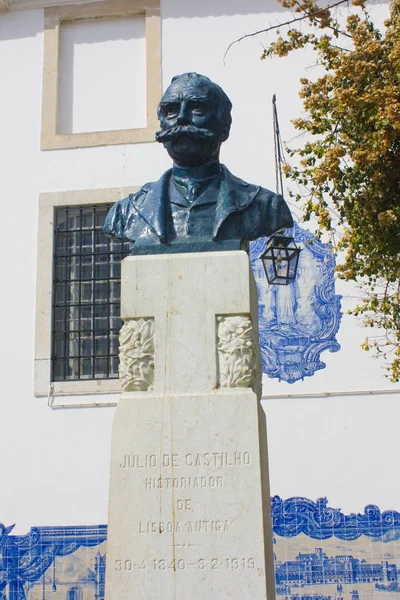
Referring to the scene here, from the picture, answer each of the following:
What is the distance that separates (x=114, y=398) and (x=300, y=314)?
2.25 metres

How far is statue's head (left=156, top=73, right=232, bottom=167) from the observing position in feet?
A: 16.9

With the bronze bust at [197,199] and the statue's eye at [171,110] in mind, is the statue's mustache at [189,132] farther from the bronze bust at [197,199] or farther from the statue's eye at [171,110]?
the statue's eye at [171,110]

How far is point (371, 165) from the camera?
7535 millimetres

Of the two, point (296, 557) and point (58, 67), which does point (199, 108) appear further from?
point (58, 67)

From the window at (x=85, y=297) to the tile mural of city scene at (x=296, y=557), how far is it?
73.5 inches

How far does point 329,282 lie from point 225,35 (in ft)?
10.7

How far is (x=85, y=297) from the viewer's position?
10.8m

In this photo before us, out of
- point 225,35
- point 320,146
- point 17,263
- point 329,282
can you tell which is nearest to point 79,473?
point 17,263

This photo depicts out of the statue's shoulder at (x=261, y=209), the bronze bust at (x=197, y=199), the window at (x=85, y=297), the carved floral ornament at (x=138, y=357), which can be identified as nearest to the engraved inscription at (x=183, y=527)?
the carved floral ornament at (x=138, y=357)

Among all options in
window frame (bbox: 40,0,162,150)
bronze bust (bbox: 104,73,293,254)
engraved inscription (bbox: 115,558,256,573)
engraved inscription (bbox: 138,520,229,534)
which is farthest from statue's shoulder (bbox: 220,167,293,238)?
window frame (bbox: 40,0,162,150)

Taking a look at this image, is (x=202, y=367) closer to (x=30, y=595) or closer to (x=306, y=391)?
(x=306, y=391)

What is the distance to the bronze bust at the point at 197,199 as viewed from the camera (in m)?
5.12

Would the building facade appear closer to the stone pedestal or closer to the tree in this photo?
the tree

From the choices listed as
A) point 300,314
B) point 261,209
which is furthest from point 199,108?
point 300,314
